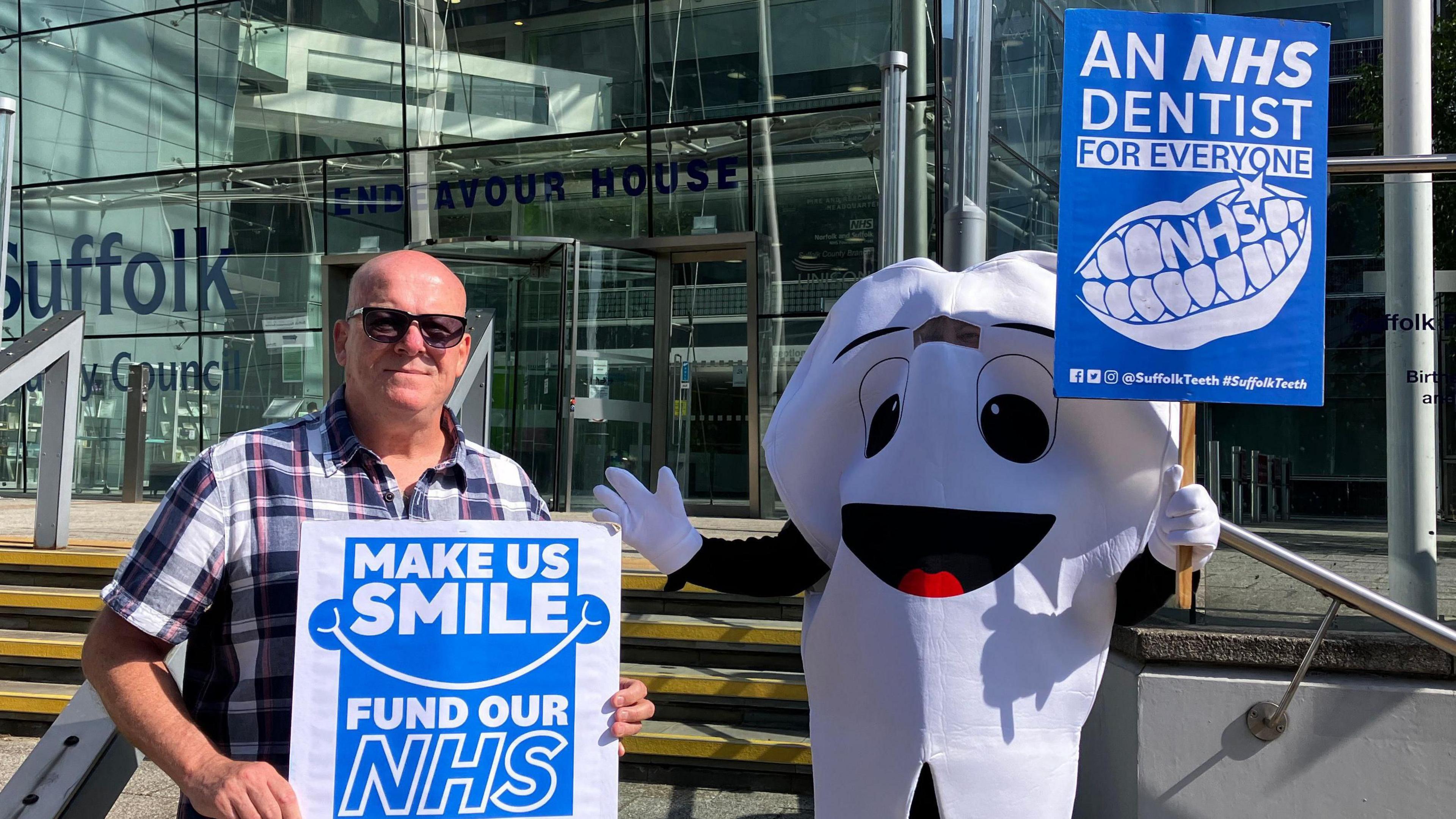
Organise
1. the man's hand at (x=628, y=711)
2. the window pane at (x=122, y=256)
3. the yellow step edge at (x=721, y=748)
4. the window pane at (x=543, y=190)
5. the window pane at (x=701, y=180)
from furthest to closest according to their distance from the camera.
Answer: the window pane at (x=122, y=256)
the window pane at (x=543, y=190)
the window pane at (x=701, y=180)
the yellow step edge at (x=721, y=748)
the man's hand at (x=628, y=711)

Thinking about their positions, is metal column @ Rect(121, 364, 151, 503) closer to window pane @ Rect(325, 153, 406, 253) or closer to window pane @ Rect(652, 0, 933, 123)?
window pane @ Rect(325, 153, 406, 253)

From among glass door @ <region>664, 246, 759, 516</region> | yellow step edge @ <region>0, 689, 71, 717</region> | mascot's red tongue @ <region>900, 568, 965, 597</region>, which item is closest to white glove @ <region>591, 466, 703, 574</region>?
mascot's red tongue @ <region>900, 568, 965, 597</region>

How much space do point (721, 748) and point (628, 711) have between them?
10.6ft

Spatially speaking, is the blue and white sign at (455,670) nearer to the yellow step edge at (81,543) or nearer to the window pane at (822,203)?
the yellow step edge at (81,543)

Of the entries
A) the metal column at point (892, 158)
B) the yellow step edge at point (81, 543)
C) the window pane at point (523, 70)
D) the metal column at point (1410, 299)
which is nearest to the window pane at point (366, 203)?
the window pane at point (523, 70)

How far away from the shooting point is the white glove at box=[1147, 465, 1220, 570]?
93.1 inches

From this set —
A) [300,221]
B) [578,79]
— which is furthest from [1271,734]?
[300,221]

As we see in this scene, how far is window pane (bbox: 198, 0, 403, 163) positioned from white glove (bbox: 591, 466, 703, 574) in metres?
11.3

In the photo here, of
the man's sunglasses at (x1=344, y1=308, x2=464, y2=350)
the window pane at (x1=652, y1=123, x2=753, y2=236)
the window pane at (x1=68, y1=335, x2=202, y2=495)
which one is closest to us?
the man's sunglasses at (x1=344, y1=308, x2=464, y2=350)

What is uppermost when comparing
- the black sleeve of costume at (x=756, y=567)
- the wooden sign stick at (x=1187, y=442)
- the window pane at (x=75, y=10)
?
the window pane at (x=75, y=10)

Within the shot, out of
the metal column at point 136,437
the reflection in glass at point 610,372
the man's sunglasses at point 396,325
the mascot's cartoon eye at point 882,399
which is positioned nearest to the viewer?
the man's sunglasses at point 396,325

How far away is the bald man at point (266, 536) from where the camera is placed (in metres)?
1.81

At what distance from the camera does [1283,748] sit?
3619mm

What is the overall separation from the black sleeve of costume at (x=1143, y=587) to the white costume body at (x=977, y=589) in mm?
31
